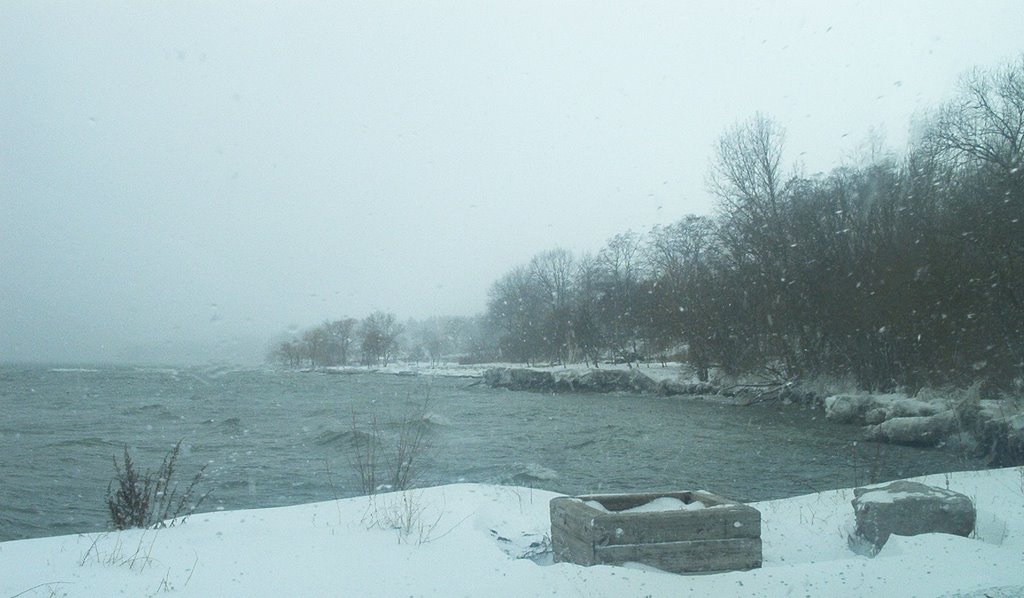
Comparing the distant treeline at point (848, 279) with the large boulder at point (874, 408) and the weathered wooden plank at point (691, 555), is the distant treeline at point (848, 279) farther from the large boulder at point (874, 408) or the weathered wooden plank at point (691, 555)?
the weathered wooden plank at point (691, 555)

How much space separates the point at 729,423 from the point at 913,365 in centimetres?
618

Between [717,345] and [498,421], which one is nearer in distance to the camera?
[498,421]

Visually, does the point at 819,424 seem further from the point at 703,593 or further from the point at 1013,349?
the point at 703,593

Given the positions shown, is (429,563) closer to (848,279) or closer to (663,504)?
(663,504)

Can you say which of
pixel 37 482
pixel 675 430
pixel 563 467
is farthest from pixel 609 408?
pixel 37 482

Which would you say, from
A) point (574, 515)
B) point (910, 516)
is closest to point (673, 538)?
point (574, 515)

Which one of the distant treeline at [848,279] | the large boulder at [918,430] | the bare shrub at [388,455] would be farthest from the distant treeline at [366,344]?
the large boulder at [918,430]

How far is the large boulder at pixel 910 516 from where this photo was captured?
595 cm

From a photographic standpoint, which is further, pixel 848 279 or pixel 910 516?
pixel 848 279

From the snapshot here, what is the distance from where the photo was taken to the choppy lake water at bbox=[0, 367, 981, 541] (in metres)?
13.0

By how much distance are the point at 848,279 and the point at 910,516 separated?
81.3ft

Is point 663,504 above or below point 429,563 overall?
above

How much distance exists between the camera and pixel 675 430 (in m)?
22.0

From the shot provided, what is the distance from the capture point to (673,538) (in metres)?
5.49
